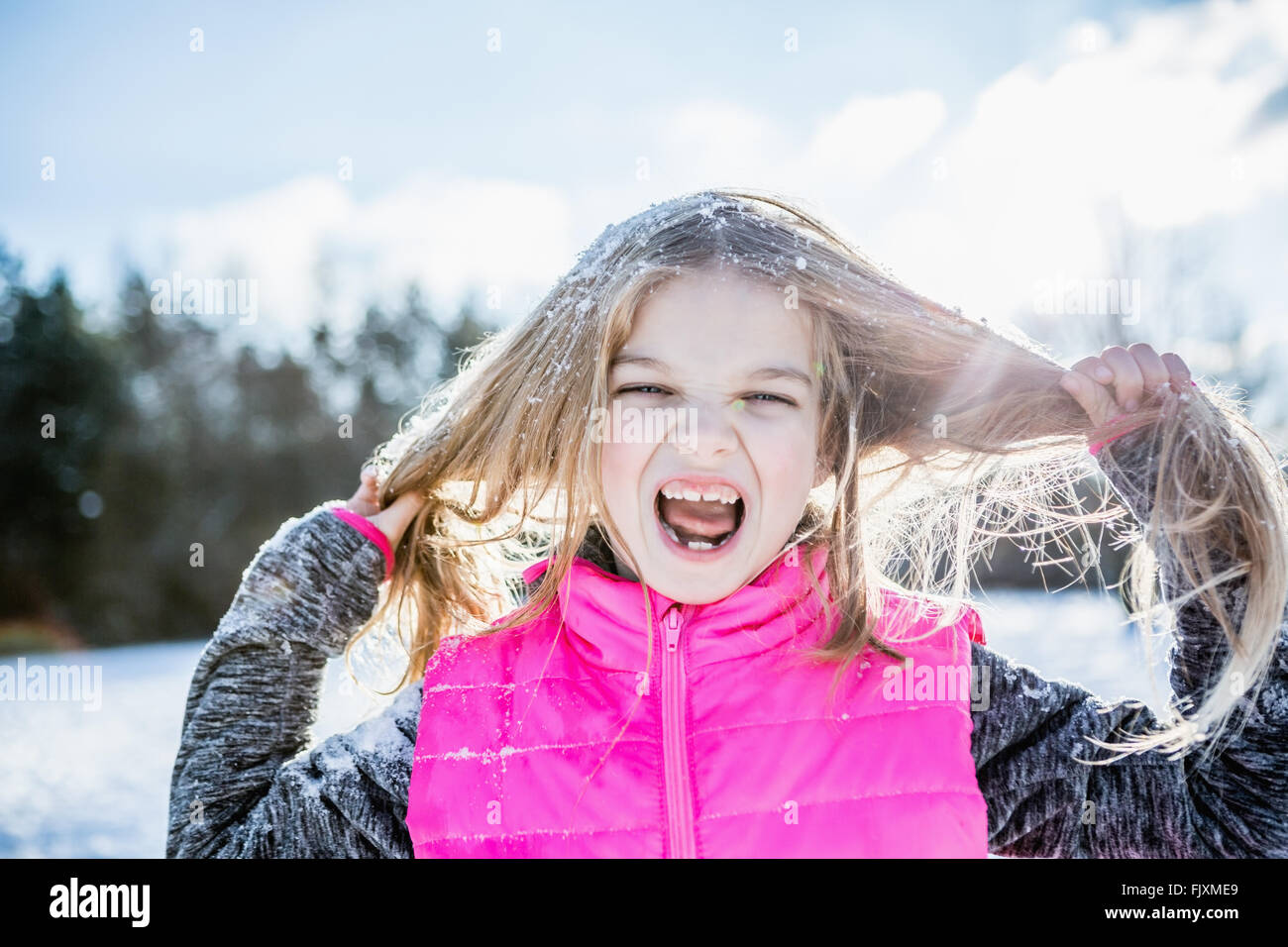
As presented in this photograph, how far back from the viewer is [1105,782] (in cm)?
159

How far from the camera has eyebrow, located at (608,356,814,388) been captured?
1.75 meters

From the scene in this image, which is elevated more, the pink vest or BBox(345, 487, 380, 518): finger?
BBox(345, 487, 380, 518): finger

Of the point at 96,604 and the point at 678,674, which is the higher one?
the point at 96,604

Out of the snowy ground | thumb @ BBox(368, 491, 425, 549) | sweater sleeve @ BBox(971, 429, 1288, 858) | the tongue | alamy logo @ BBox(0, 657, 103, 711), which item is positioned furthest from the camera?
alamy logo @ BBox(0, 657, 103, 711)

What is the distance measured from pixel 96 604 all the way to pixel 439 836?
19.4m

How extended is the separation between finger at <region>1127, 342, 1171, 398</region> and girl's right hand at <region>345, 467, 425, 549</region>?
1.53m

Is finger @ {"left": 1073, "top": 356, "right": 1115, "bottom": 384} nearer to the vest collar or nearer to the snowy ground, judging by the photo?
the snowy ground

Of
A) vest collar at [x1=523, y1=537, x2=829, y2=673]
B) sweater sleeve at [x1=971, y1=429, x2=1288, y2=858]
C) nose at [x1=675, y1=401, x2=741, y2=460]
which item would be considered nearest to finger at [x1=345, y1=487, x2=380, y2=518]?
vest collar at [x1=523, y1=537, x2=829, y2=673]

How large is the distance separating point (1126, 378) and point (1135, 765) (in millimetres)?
703

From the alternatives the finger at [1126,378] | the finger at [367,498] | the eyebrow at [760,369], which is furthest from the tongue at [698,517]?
the finger at [1126,378]

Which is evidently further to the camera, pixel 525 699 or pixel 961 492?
pixel 961 492
